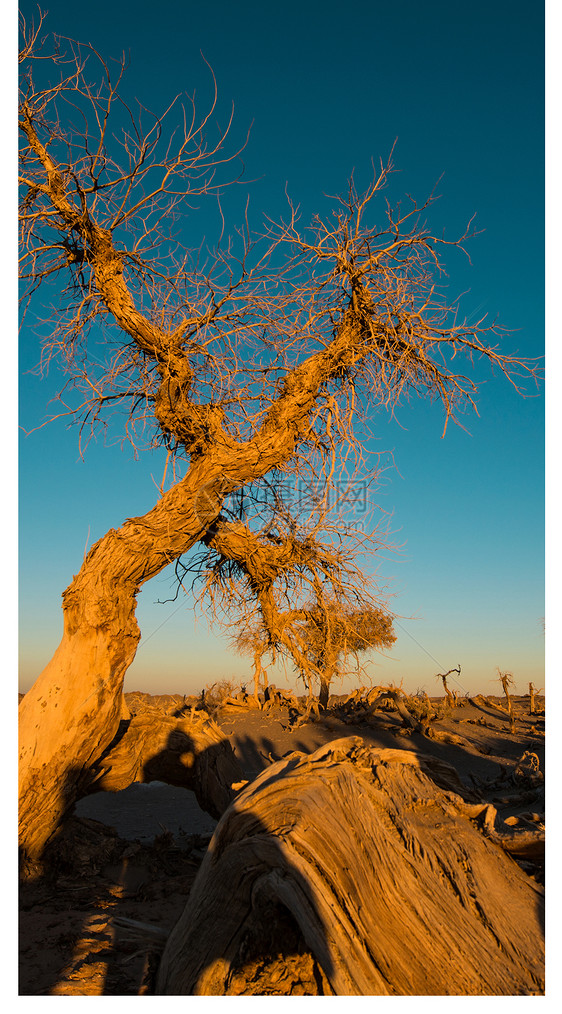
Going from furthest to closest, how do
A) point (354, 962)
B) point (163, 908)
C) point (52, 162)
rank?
1. point (52, 162)
2. point (163, 908)
3. point (354, 962)

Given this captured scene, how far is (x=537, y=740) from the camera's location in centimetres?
1212

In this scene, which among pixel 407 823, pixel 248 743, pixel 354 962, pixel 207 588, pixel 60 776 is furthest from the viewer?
pixel 248 743

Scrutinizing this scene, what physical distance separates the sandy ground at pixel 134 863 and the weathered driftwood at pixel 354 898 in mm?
417

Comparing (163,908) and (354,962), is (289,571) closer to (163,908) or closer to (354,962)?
(163,908)

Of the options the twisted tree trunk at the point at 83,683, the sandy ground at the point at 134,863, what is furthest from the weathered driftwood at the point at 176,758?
the twisted tree trunk at the point at 83,683

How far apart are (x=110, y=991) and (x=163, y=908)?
1673 millimetres

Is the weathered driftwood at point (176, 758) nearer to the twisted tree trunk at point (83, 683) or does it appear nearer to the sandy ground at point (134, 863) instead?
the sandy ground at point (134, 863)

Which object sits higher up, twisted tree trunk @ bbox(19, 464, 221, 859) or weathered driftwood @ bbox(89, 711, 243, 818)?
twisted tree trunk @ bbox(19, 464, 221, 859)

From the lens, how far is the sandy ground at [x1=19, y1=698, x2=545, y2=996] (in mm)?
3559

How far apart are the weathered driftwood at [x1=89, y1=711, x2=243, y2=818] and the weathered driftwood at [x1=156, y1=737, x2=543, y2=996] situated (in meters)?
3.20

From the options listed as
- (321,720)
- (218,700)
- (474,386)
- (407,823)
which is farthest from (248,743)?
(407,823)

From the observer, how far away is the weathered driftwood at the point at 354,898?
2.44m

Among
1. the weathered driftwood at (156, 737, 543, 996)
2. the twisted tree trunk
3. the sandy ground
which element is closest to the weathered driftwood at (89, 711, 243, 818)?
the sandy ground

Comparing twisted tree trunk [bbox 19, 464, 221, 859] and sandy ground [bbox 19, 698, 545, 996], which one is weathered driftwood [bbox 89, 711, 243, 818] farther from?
twisted tree trunk [bbox 19, 464, 221, 859]
